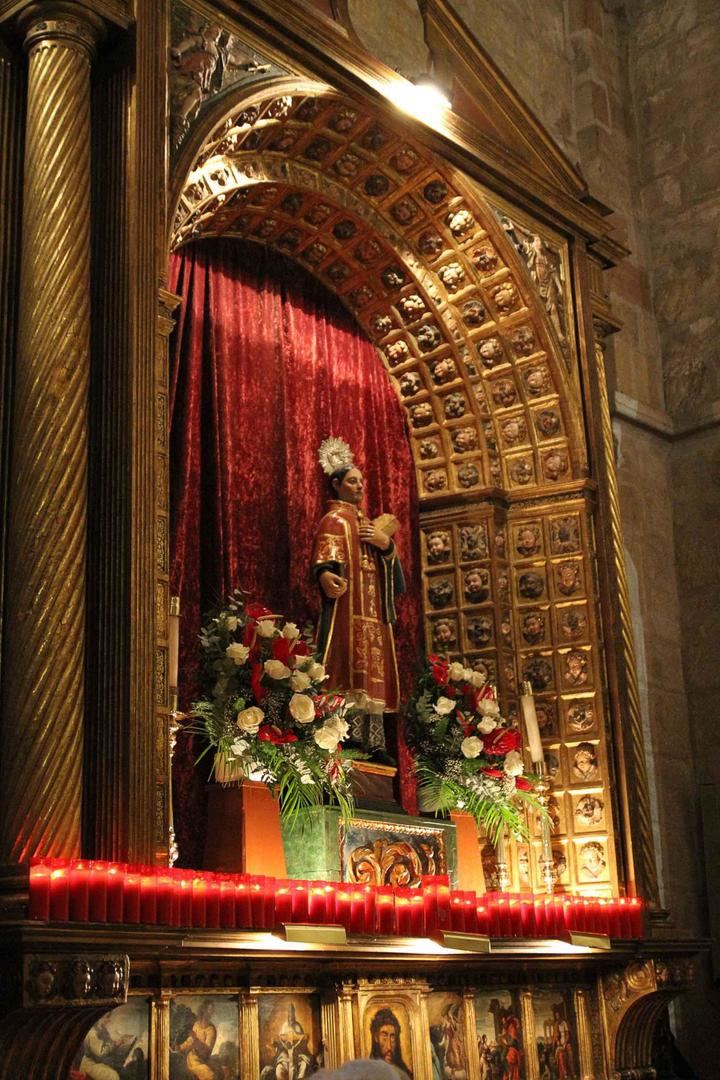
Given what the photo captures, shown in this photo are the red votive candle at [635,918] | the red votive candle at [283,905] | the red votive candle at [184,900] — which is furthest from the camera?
the red votive candle at [635,918]

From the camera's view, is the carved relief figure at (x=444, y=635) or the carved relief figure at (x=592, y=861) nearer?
the carved relief figure at (x=592, y=861)

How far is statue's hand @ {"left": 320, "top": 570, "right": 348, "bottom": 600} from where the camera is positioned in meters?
9.23

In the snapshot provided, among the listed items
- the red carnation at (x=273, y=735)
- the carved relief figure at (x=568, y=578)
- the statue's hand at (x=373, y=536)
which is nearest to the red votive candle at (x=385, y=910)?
the red carnation at (x=273, y=735)

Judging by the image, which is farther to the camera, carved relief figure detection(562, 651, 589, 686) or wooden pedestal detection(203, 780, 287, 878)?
carved relief figure detection(562, 651, 589, 686)

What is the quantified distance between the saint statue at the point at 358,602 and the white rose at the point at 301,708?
1.28 meters

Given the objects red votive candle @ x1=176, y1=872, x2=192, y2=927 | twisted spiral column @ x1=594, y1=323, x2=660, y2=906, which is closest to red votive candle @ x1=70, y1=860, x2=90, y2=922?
red votive candle @ x1=176, y1=872, x2=192, y2=927

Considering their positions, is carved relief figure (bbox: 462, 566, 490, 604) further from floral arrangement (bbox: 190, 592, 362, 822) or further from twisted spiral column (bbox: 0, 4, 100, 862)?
twisted spiral column (bbox: 0, 4, 100, 862)

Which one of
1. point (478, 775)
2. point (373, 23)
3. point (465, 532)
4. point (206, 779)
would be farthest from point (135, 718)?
point (373, 23)

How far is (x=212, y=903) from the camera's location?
259 inches

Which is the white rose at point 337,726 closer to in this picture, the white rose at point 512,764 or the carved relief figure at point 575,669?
the white rose at point 512,764

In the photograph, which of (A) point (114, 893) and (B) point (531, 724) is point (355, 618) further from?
(A) point (114, 893)

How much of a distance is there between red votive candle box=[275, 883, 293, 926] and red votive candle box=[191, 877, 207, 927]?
531mm

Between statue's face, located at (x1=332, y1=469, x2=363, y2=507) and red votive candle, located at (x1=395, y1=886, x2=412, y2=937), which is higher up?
statue's face, located at (x1=332, y1=469, x2=363, y2=507)

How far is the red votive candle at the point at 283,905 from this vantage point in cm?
A: 692
